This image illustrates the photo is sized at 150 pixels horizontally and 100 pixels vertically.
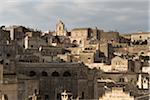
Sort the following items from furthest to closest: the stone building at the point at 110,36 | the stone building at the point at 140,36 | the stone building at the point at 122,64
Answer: the stone building at the point at 140,36 → the stone building at the point at 110,36 → the stone building at the point at 122,64

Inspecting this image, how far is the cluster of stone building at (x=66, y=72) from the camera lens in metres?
21.9

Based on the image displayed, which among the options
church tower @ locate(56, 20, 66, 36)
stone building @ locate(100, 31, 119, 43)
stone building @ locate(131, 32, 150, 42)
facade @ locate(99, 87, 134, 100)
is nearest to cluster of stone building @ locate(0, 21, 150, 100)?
facade @ locate(99, 87, 134, 100)

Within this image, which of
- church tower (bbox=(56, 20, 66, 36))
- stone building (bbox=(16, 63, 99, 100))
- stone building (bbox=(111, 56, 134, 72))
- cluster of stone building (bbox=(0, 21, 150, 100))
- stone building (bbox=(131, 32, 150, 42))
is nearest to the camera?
cluster of stone building (bbox=(0, 21, 150, 100))

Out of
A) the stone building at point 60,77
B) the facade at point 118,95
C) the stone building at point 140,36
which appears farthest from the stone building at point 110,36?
the facade at point 118,95

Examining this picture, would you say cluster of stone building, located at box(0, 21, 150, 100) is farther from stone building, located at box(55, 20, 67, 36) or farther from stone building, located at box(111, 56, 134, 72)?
stone building, located at box(55, 20, 67, 36)

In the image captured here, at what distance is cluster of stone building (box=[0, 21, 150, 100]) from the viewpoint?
71.8ft

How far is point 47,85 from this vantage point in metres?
29.0

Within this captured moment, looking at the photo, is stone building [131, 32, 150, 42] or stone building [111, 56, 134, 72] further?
stone building [131, 32, 150, 42]

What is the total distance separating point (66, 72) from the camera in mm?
29828

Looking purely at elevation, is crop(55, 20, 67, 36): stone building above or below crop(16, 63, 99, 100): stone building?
above

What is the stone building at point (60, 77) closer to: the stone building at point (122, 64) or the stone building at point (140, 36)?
the stone building at point (122, 64)

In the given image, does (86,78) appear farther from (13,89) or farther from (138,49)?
(138,49)

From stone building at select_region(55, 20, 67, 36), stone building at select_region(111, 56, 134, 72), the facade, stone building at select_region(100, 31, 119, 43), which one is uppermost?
stone building at select_region(55, 20, 67, 36)

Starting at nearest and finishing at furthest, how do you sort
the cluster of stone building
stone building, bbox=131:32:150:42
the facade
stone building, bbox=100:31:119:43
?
the facade
the cluster of stone building
stone building, bbox=100:31:119:43
stone building, bbox=131:32:150:42
